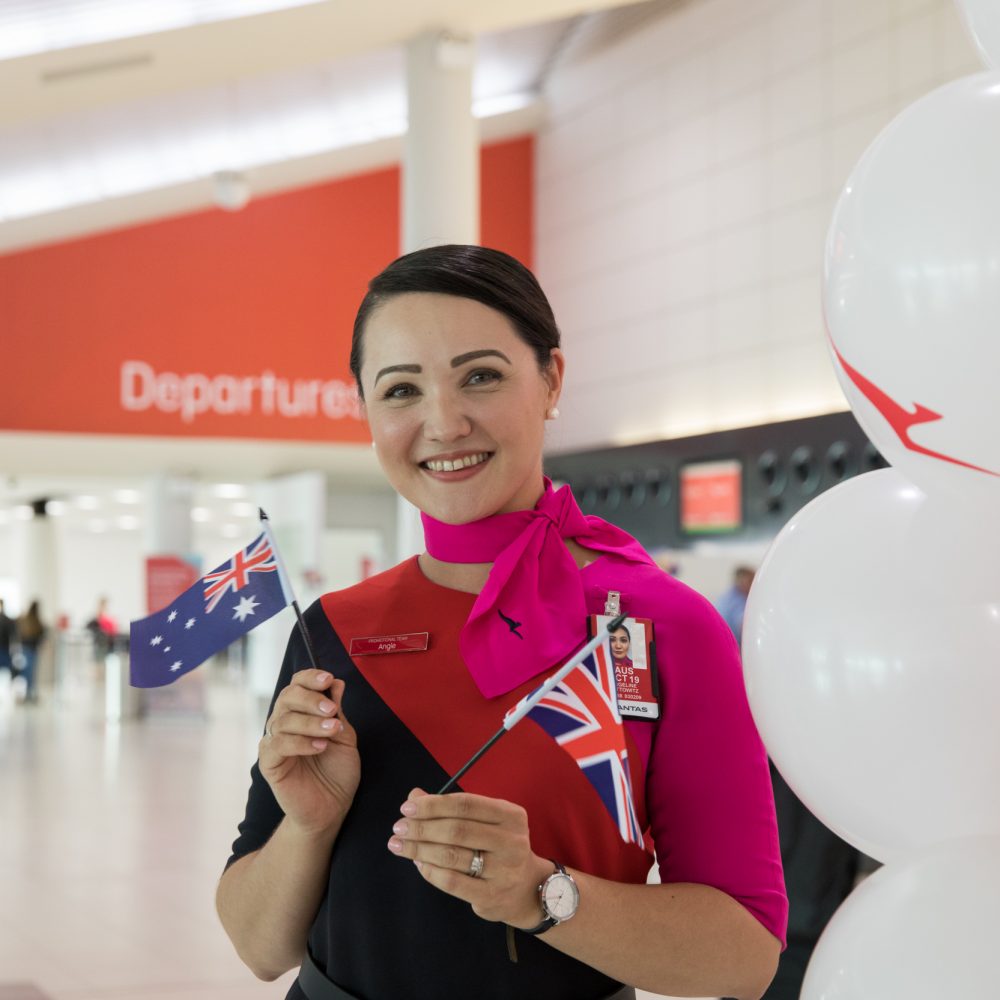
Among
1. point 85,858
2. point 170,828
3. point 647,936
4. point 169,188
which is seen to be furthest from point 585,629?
point 169,188

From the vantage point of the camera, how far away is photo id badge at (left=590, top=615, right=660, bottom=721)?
1.40 m

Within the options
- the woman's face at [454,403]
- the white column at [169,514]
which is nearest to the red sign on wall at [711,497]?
the white column at [169,514]

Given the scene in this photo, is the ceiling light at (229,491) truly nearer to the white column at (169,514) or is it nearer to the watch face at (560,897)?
the white column at (169,514)

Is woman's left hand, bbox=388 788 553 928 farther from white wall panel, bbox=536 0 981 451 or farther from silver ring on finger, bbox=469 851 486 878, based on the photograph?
white wall panel, bbox=536 0 981 451

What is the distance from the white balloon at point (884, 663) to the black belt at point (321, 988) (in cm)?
30

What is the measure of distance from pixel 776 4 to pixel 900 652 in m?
10.6

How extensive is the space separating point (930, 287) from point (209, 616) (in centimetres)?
93

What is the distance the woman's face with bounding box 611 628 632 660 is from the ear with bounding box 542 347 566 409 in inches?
12.8

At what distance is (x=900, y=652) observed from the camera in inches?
53.0

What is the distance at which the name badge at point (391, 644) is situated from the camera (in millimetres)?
1517

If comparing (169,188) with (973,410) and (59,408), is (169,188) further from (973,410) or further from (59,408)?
(973,410)

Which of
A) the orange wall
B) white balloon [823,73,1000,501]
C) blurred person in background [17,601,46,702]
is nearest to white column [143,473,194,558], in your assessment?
the orange wall

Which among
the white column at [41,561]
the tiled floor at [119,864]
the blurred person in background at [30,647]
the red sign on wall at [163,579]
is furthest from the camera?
the white column at [41,561]

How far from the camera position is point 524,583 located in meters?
1.47
